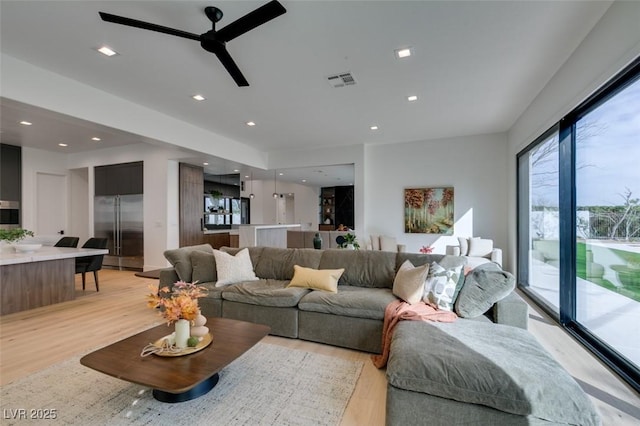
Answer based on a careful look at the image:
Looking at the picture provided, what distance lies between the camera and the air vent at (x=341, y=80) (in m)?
3.48

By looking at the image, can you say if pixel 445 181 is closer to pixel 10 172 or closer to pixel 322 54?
pixel 322 54

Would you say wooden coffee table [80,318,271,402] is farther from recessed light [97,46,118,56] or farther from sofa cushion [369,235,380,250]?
sofa cushion [369,235,380,250]

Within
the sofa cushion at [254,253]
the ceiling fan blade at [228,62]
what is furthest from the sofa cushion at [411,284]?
the ceiling fan blade at [228,62]

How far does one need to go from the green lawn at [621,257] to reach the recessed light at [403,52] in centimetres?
265

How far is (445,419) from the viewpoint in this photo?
1.61m

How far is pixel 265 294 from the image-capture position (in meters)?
3.07

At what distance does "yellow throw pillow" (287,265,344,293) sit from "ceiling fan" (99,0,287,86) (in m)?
2.25

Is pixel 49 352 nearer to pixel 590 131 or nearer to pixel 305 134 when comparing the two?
pixel 305 134

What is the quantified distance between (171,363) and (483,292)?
8.20 feet

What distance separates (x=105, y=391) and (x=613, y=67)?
4.73 metres

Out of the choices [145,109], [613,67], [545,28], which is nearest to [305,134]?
[145,109]

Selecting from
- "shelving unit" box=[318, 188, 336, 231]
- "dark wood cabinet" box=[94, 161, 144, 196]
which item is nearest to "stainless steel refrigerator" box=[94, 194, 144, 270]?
"dark wood cabinet" box=[94, 161, 144, 196]

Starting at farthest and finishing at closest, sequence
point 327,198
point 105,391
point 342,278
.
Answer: point 327,198, point 342,278, point 105,391

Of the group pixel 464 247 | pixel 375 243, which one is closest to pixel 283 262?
pixel 375 243
